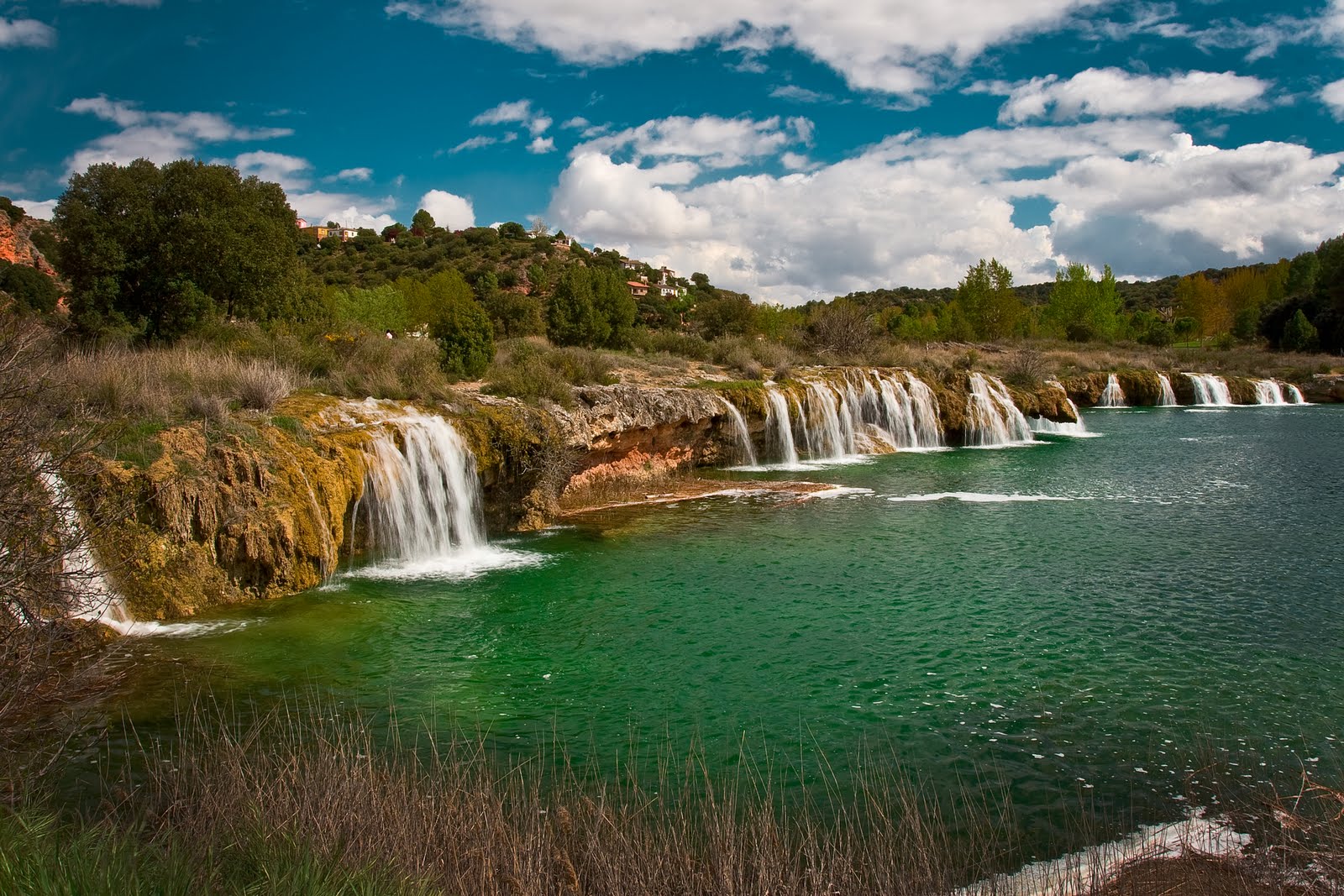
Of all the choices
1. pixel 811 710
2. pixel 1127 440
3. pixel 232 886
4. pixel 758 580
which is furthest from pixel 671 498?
pixel 1127 440

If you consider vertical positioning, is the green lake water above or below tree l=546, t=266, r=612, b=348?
below

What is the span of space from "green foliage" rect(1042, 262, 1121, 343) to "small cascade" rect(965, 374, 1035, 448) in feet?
164

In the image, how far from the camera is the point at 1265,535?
16.4m

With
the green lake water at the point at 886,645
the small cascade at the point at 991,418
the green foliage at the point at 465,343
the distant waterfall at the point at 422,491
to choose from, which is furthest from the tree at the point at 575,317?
the distant waterfall at the point at 422,491

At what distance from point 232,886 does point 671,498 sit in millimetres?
17311

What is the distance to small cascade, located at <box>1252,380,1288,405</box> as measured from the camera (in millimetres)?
51938

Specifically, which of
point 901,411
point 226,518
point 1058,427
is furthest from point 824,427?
point 226,518

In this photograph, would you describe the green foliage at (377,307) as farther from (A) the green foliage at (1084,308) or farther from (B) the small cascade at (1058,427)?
(A) the green foliage at (1084,308)

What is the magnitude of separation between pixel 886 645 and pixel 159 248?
21.1 m

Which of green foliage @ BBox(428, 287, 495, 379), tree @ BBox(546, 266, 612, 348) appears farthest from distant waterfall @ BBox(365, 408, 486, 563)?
tree @ BBox(546, 266, 612, 348)

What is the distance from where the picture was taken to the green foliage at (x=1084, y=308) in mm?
78688

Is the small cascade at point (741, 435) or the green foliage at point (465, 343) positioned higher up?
the green foliage at point (465, 343)

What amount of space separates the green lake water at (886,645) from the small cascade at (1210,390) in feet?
130

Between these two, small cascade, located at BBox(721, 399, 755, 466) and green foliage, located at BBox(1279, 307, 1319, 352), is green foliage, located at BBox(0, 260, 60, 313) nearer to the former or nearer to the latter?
small cascade, located at BBox(721, 399, 755, 466)
